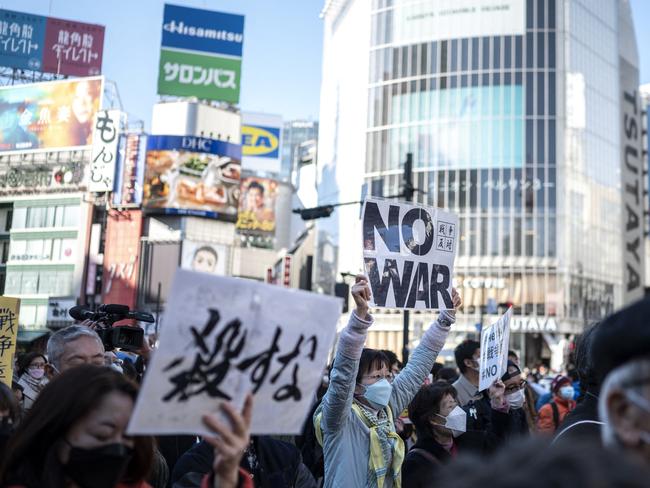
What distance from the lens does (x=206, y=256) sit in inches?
2325

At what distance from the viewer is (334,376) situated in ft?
14.7

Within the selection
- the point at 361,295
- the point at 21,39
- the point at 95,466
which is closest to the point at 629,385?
the point at 95,466

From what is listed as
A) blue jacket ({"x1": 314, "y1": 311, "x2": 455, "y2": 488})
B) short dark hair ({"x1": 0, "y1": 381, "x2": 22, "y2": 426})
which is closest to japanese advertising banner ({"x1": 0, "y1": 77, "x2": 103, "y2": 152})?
blue jacket ({"x1": 314, "y1": 311, "x2": 455, "y2": 488})

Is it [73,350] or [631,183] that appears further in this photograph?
[631,183]

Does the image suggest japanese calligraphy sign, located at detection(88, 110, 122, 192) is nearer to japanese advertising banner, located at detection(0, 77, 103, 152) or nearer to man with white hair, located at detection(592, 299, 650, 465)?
japanese advertising banner, located at detection(0, 77, 103, 152)

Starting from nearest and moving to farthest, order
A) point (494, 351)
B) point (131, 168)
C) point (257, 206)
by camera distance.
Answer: point (494, 351) → point (131, 168) → point (257, 206)

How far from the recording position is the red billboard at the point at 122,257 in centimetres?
5975

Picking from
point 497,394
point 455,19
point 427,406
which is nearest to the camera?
point 427,406

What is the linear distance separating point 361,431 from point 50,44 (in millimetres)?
63437

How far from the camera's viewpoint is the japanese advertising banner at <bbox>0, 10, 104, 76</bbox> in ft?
204

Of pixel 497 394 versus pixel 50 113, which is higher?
pixel 50 113

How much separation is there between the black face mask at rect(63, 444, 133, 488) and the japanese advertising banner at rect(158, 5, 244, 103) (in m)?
57.7

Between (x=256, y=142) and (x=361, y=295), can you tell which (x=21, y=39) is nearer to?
(x=256, y=142)

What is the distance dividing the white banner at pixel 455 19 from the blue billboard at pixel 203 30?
11.7 metres
